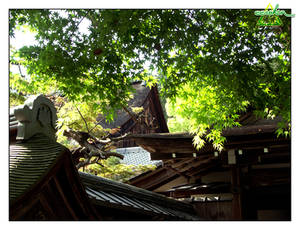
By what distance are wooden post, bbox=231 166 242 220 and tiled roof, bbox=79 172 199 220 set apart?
860 millimetres

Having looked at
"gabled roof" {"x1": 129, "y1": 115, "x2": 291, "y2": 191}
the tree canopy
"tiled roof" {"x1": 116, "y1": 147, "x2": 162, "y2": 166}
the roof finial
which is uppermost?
the tree canopy

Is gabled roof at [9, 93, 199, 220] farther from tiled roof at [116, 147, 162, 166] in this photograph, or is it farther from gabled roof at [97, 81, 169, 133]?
tiled roof at [116, 147, 162, 166]

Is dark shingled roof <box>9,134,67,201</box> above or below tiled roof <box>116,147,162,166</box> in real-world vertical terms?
above

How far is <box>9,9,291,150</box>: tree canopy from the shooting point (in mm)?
4578

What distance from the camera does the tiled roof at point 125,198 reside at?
4.25 metres

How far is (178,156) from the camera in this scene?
6691 millimetres

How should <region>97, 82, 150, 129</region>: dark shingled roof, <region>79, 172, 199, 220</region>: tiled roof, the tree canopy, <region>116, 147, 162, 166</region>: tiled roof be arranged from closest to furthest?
1. <region>79, 172, 199, 220</region>: tiled roof
2. the tree canopy
3. <region>97, 82, 150, 129</region>: dark shingled roof
4. <region>116, 147, 162, 166</region>: tiled roof

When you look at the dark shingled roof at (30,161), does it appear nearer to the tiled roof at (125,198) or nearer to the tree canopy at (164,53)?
the tiled roof at (125,198)

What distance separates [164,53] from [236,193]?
2908 mm

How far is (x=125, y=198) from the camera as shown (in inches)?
196

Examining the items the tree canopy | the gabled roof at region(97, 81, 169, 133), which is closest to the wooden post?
the tree canopy
